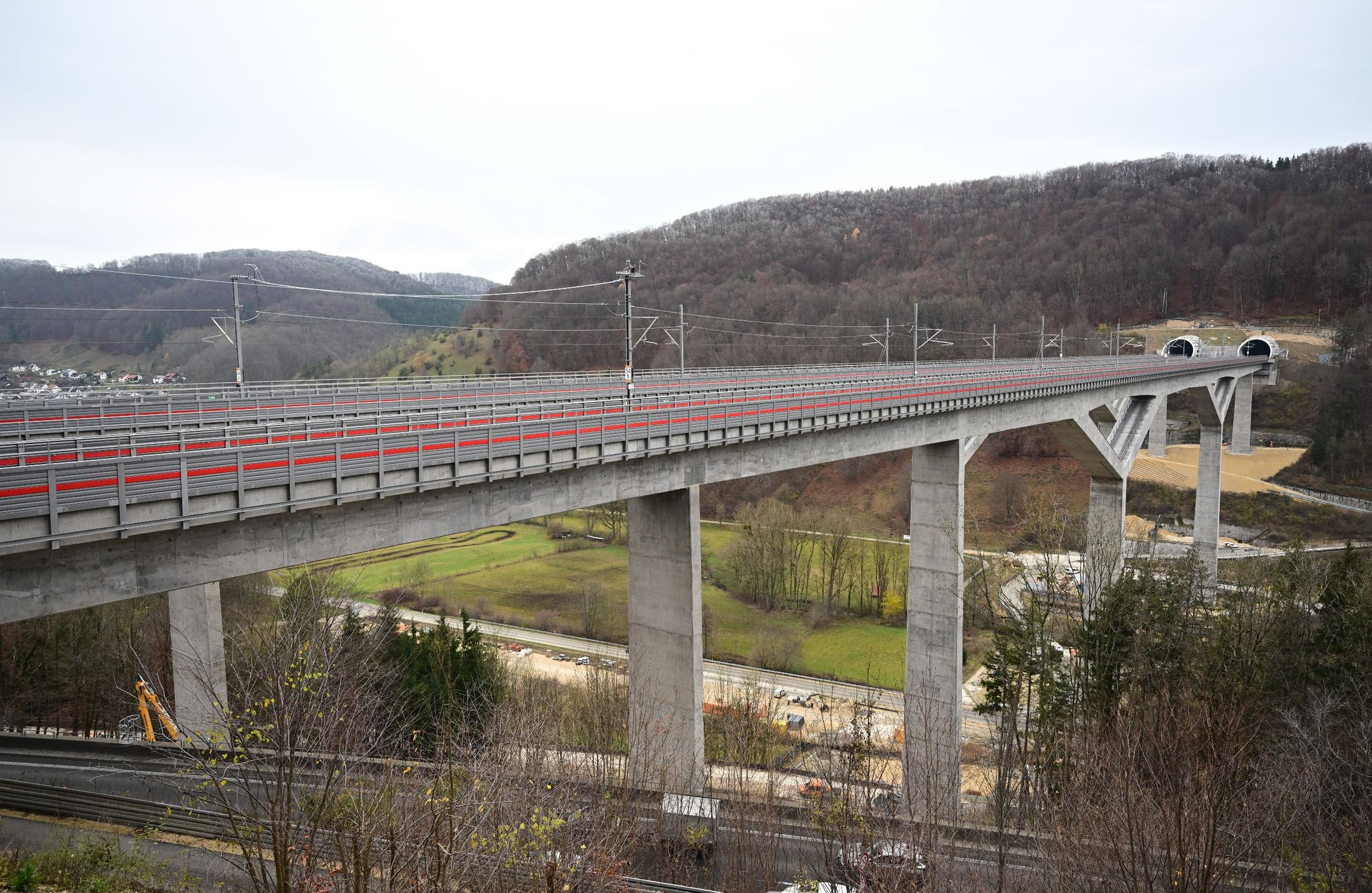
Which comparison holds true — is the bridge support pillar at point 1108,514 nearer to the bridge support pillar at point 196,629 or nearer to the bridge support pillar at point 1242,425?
the bridge support pillar at point 196,629

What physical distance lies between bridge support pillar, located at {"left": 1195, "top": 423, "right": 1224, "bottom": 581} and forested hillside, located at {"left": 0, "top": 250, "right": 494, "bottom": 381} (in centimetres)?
5534

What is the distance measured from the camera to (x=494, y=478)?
1598cm

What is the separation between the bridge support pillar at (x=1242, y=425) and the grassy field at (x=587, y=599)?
43512 millimetres

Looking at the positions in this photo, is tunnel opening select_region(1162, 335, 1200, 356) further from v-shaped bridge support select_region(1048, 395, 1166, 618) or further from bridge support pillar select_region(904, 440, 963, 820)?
bridge support pillar select_region(904, 440, 963, 820)

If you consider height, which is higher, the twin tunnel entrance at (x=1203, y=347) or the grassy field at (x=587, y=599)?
the twin tunnel entrance at (x=1203, y=347)

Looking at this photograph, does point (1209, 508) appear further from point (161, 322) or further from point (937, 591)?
point (161, 322)

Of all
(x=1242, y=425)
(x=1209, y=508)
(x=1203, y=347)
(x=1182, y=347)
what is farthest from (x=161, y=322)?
(x=1203, y=347)

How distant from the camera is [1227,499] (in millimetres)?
68062

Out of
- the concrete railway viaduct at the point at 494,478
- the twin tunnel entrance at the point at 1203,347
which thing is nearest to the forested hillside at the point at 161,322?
the concrete railway viaduct at the point at 494,478

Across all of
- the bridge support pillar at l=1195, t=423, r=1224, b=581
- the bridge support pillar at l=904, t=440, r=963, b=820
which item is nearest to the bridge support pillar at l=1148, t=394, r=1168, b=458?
the bridge support pillar at l=1195, t=423, r=1224, b=581

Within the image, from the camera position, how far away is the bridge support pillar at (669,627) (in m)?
23.4

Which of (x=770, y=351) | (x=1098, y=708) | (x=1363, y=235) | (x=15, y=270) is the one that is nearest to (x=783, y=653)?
(x=1098, y=708)

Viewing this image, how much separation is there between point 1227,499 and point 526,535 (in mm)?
59768

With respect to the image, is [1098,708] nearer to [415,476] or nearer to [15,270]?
[415,476]
